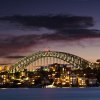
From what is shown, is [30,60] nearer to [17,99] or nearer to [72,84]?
[72,84]

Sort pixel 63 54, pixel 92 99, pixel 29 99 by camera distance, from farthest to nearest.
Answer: pixel 63 54 < pixel 29 99 < pixel 92 99

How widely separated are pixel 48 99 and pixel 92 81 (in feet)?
248

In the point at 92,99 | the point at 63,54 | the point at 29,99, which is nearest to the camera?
the point at 92,99

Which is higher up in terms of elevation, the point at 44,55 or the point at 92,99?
the point at 44,55

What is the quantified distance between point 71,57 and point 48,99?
243ft

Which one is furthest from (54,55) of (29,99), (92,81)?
(29,99)

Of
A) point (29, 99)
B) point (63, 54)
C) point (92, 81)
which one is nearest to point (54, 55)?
point (63, 54)

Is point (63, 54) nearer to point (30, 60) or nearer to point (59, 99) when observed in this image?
point (30, 60)

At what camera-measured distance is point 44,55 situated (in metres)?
198

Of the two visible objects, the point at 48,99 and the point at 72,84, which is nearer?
the point at 48,99

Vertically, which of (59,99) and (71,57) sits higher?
(71,57)

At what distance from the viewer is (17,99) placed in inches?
4929

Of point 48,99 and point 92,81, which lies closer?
point 48,99

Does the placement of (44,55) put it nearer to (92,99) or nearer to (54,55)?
(54,55)
